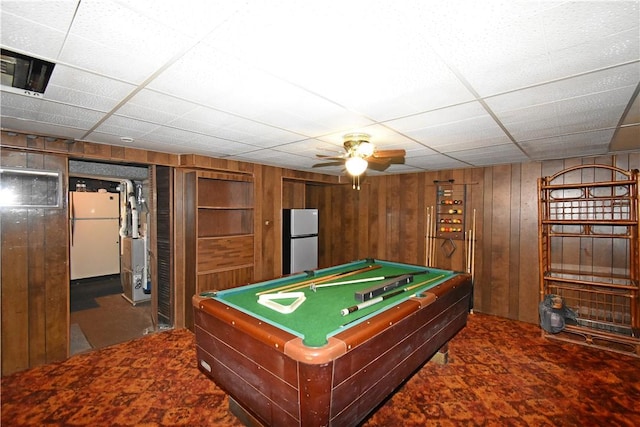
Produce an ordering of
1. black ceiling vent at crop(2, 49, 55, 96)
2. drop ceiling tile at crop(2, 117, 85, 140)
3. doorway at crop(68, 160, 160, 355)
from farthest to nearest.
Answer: doorway at crop(68, 160, 160, 355)
drop ceiling tile at crop(2, 117, 85, 140)
black ceiling vent at crop(2, 49, 55, 96)

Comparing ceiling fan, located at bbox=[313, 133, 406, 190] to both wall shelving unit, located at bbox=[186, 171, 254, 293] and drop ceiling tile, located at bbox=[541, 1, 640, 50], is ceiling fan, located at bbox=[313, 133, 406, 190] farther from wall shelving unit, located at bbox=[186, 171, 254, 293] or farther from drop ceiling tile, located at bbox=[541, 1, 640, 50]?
wall shelving unit, located at bbox=[186, 171, 254, 293]

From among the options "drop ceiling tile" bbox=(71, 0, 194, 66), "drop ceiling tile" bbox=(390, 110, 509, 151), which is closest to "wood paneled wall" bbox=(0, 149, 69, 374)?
"drop ceiling tile" bbox=(71, 0, 194, 66)

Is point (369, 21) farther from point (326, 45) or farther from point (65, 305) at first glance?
point (65, 305)

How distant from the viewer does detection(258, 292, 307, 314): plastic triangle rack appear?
208 centimetres

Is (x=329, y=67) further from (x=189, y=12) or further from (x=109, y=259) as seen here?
(x=109, y=259)

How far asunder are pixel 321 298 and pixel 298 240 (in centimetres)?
278

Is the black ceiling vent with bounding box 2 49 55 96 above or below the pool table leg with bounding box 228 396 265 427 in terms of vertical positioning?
above

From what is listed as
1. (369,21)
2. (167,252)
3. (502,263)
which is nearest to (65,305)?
(167,252)

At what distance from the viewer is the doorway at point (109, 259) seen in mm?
3850

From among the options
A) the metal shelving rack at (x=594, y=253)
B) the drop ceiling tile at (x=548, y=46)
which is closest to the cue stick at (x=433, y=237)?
the metal shelving rack at (x=594, y=253)

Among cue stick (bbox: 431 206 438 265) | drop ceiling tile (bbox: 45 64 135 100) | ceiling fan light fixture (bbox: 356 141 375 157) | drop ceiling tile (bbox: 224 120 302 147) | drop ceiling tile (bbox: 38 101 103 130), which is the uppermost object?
drop ceiling tile (bbox: 38 101 103 130)

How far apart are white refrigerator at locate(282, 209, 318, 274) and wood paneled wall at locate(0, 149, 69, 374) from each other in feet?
9.62

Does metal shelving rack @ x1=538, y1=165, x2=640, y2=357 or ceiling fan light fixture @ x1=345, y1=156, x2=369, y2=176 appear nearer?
ceiling fan light fixture @ x1=345, y1=156, x2=369, y2=176

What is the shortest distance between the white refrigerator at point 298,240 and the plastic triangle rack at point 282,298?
104 inches
